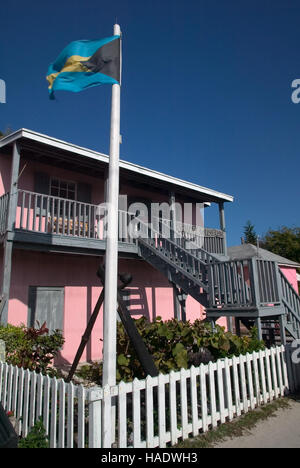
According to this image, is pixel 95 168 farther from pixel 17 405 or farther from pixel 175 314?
pixel 17 405

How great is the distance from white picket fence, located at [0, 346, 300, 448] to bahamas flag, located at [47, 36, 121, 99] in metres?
4.16

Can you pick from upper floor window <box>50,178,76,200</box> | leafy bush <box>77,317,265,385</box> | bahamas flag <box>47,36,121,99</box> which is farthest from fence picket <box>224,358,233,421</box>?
upper floor window <box>50,178,76,200</box>

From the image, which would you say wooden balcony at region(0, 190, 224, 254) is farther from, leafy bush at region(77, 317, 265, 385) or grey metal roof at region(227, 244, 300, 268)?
grey metal roof at region(227, 244, 300, 268)

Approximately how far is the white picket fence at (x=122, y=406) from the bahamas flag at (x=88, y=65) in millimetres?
4159

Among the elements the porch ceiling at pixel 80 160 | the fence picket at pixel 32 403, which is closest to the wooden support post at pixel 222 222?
the porch ceiling at pixel 80 160

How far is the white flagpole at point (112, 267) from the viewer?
3789mm

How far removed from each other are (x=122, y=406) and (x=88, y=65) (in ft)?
15.5

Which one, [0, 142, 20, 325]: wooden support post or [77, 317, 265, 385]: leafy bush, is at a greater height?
[0, 142, 20, 325]: wooden support post

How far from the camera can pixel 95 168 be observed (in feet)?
34.4

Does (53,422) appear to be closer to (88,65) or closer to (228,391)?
(228,391)

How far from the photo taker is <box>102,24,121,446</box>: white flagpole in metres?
Result: 3.79

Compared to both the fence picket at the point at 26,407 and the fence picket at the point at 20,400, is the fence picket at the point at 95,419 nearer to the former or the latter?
the fence picket at the point at 26,407
